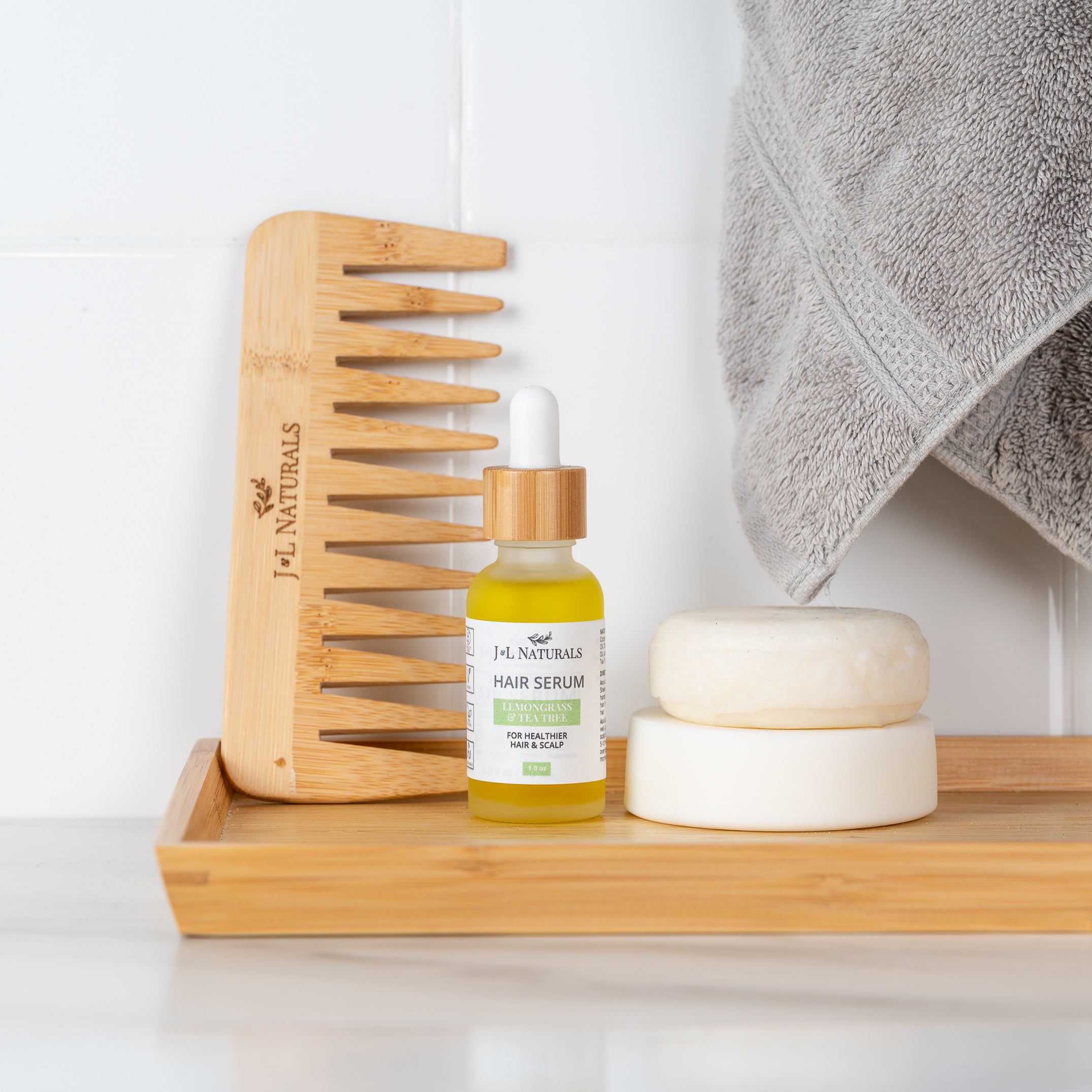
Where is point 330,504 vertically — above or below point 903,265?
below

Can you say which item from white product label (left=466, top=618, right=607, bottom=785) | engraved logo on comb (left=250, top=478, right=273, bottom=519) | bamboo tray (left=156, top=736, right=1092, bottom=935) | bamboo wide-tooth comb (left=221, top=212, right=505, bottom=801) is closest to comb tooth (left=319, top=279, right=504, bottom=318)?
bamboo wide-tooth comb (left=221, top=212, right=505, bottom=801)

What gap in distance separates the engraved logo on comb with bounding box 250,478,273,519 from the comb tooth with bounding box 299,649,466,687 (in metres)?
0.09

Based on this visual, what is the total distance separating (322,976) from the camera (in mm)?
440

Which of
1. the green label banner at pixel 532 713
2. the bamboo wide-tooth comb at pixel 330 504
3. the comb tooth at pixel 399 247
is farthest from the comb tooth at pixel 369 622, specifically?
the comb tooth at pixel 399 247

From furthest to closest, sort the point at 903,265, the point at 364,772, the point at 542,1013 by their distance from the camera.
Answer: the point at 364,772
the point at 903,265
the point at 542,1013

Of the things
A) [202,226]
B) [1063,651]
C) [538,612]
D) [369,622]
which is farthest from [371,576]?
[1063,651]

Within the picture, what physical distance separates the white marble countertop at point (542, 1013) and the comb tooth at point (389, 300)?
1.20ft

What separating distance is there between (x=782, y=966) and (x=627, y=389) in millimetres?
367

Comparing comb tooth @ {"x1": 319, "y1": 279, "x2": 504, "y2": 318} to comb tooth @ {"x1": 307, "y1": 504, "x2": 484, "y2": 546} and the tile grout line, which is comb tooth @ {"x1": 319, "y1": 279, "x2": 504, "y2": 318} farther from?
the tile grout line

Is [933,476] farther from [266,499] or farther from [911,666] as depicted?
[266,499]

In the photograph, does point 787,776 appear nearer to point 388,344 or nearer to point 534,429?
point 534,429

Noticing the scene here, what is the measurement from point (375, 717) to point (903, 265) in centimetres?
38

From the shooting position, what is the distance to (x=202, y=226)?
0.67 metres

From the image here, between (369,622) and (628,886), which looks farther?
(369,622)
